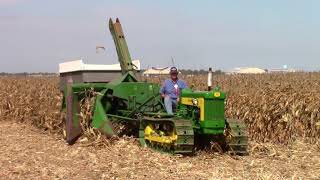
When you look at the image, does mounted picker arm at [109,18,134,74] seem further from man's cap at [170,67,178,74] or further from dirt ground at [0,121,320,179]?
dirt ground at [0,121,320,179]

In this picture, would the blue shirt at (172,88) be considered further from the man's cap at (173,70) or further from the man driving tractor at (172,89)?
the man's cap at (173,70)

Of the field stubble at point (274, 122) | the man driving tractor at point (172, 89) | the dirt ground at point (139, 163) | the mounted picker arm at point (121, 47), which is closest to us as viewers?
the dirt ground at point (139, 163)

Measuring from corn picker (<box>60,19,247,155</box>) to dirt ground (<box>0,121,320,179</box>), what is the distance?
286mm

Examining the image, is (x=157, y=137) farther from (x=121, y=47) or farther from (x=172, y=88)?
(x=121, y=47)

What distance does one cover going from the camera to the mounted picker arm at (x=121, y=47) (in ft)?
39.9

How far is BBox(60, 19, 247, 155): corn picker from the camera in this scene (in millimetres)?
9359

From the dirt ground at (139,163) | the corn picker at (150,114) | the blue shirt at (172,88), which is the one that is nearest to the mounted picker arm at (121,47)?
the corn picker at (150,114)

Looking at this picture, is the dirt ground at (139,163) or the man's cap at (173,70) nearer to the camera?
the dirt ground at (139,163)

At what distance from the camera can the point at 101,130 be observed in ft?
35.7

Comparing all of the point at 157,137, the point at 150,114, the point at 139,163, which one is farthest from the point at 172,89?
the point at 139,163

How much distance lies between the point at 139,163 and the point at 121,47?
13.2ft

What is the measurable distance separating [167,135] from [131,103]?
161cm

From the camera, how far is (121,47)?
483 inches

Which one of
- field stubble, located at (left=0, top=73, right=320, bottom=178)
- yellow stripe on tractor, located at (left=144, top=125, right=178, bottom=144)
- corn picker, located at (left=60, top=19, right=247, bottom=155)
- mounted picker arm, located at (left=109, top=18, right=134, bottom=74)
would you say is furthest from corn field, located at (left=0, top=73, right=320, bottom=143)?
yellow stripe on tractor, located at (left=144, top=125, right=178, bottom=144)
